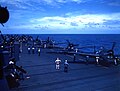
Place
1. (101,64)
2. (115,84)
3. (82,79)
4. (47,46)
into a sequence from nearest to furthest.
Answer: (115,84) < (82,79) < (101,64) < (47,46)

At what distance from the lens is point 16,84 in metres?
23.2

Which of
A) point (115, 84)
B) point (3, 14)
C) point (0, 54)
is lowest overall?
point (115, 84)

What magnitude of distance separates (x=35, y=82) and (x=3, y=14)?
18.2 meters

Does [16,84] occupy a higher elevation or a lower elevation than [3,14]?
lower

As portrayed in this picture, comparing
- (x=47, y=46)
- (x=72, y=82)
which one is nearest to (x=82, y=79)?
(x=72, y=82)

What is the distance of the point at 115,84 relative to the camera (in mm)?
25266

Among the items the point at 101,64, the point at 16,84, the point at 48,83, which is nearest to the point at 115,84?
the point at 48,83

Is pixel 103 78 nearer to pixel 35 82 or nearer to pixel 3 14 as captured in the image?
pixel 35 82

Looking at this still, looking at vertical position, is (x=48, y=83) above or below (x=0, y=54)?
below

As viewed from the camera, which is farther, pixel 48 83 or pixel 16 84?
pixel 48 83

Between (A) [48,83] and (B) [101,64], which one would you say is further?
(B) [101,64]

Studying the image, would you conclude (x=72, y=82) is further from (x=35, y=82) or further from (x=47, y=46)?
(x=47, y=46)

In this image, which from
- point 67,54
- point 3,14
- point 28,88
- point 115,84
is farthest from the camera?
point 67,54

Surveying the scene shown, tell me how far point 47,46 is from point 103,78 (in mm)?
61319
